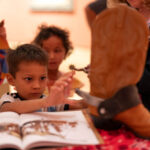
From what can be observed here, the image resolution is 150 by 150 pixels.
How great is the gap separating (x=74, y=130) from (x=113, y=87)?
150 mm

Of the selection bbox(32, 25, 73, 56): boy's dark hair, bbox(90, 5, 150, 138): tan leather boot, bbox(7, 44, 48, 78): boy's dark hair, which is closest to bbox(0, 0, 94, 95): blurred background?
bbox(32, 25, 73, 56): boy's dark hair

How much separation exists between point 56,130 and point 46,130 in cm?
3

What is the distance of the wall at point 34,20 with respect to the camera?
14.2 feet

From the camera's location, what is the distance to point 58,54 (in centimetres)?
181

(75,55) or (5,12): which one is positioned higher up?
(5,12)

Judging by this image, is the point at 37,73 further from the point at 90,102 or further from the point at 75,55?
the point at 75,55

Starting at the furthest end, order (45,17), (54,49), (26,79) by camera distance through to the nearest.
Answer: (45,17)
(54,49)
(26,79)

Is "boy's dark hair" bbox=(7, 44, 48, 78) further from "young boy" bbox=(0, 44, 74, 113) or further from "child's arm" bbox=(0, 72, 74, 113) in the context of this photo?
"child's arm" bbox=(0, 72, 74, 113)

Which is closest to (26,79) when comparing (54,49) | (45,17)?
(54,49)

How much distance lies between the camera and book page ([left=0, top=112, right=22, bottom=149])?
60 cm

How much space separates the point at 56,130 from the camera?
0.68 metres

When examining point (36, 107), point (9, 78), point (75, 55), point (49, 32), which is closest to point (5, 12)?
point (75, 55)

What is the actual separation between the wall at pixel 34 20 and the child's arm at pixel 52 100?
11.7 feet

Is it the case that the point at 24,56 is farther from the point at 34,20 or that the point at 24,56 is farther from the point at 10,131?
the point at 34,20
